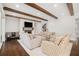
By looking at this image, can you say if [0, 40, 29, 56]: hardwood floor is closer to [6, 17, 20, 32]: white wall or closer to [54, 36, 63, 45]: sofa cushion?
[6, 17, 20, 32]: white wall

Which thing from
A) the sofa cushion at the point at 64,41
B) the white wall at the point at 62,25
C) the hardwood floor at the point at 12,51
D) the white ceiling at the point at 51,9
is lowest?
the hardwood floor at the point at 12,51

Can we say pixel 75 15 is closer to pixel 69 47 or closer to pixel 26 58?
pixel 69 47

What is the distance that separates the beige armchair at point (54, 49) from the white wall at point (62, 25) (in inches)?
12.9

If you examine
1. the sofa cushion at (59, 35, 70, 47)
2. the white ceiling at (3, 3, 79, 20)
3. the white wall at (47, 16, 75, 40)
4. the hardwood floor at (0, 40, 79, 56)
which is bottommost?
the hardwood floor at (0, 40, 79, 56)

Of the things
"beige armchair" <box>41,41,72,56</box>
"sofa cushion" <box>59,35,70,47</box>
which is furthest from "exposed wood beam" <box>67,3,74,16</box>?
"beige armchair" <box>41,41,72,56</box>

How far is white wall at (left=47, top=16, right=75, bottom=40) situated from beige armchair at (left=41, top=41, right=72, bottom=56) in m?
0.33

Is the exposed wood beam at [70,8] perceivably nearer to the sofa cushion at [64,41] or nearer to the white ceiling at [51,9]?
the white ceiling at [51,9]

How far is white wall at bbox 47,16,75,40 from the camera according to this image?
2541 millimetres

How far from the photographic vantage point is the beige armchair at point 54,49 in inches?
100

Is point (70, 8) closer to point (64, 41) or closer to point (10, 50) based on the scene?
point (64, 41)

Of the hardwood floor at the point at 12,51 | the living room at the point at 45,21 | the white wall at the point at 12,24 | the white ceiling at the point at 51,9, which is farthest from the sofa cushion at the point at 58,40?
the white wall at the point at 12,24

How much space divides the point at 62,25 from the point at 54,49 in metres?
0.61

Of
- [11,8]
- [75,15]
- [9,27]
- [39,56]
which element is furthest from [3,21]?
[75,15]

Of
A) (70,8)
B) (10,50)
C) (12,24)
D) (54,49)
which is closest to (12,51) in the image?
(10,50)
